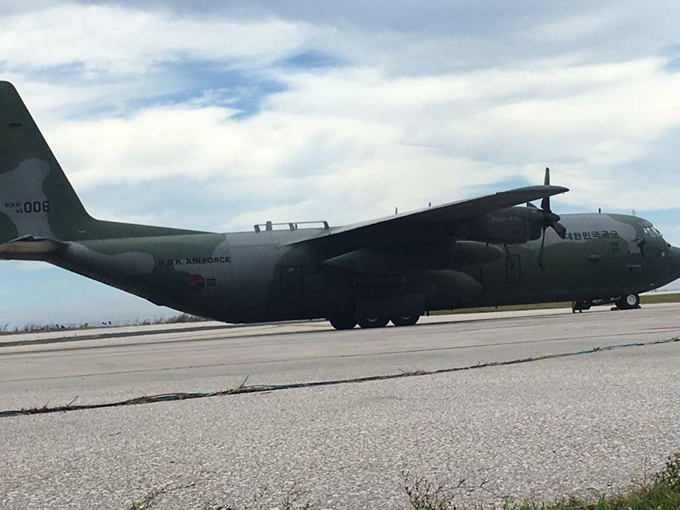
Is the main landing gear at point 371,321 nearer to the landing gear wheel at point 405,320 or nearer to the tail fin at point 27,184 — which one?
the landing gear wheel at point 405,320

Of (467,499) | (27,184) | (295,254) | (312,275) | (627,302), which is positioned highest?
(27,184)

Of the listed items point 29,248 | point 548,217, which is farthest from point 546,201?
point 29,248

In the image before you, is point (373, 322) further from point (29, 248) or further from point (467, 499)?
point (467, 499)

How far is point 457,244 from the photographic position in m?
27.0

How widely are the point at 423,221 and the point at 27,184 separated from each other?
12746mm

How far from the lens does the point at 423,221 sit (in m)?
26.1

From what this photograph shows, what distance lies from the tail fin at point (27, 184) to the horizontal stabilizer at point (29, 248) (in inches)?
21.0

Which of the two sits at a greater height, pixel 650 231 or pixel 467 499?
pixel 650 231

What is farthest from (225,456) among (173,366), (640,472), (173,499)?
(173,366)

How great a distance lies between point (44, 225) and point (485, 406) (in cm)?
2078

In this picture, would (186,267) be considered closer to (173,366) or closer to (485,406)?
(173,366)

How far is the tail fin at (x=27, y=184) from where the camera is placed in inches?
993

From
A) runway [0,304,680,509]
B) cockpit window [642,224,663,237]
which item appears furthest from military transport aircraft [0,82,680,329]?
runway [0,304,680,509]

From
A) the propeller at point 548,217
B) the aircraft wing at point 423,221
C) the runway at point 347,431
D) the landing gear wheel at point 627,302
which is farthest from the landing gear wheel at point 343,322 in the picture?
the runway at point 347,431
